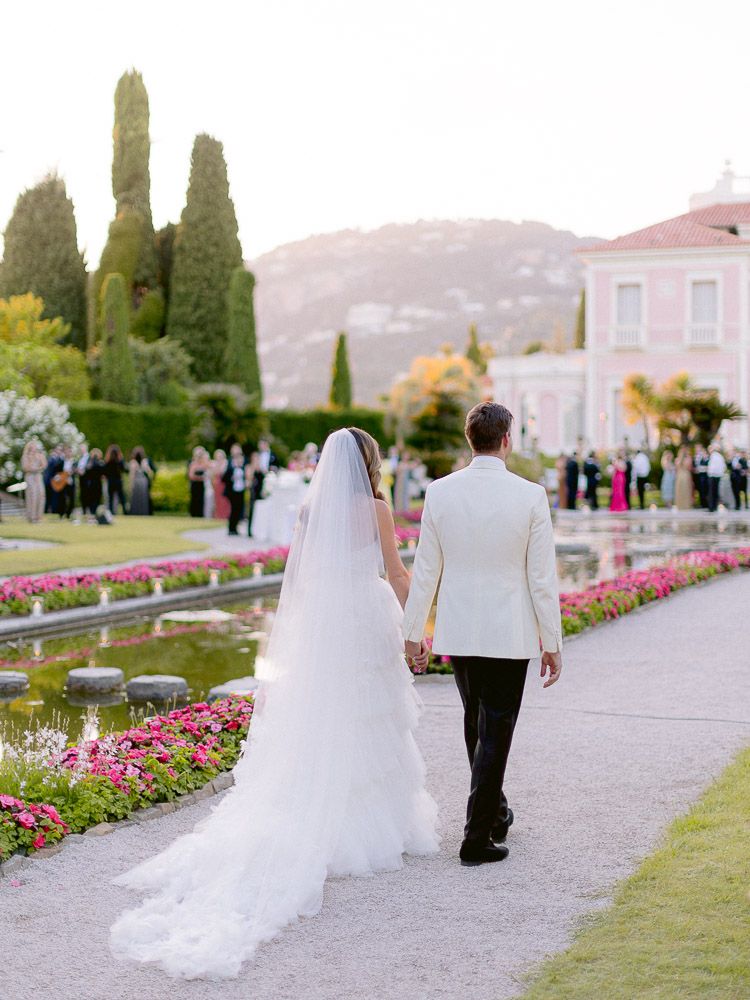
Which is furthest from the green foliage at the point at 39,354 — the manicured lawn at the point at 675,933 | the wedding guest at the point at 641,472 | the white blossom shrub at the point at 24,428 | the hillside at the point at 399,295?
the hillside at the point at 399,295

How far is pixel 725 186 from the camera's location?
53250mm

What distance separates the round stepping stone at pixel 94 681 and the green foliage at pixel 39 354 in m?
29.5

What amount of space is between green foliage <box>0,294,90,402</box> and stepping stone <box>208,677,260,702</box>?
30751mm

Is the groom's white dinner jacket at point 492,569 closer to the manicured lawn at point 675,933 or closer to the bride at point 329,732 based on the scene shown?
the bride at point 329,732

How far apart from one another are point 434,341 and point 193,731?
124 meters

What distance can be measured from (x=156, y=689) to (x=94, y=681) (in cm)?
65

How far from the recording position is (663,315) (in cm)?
4584

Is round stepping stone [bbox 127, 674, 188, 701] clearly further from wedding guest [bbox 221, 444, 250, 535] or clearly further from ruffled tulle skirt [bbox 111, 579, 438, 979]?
wedding guest [bbox 221, 444, 250, 535]

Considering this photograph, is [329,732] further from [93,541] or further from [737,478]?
[737,478]

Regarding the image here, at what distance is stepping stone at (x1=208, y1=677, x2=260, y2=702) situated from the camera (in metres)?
8.11

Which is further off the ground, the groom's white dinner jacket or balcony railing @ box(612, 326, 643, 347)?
balcony railing @ box(612, 326, 643, 347)

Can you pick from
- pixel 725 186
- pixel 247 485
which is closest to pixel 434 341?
pixel 725 186

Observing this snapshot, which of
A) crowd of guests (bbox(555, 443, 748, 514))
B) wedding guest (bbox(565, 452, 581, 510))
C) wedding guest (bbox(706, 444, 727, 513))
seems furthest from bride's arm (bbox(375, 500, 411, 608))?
wedding guest (bbox(565, 452, 581, 510))

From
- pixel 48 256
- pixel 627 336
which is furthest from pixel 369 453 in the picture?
pixel 48 256
